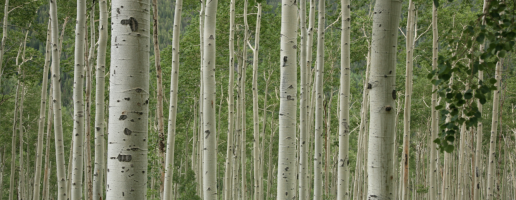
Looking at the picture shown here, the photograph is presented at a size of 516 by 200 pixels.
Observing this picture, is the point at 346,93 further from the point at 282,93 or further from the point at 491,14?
the point at 491,14

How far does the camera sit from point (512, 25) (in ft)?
6.32

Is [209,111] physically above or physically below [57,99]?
below

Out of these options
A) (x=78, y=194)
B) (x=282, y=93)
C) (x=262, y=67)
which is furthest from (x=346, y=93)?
(x=262, y=67)

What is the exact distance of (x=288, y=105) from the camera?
171 inches

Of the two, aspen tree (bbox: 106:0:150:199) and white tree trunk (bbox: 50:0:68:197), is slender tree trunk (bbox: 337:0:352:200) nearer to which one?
aspen tree (bbox: 106:0:150:199)

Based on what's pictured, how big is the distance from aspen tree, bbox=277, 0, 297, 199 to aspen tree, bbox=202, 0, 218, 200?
866 millimetres

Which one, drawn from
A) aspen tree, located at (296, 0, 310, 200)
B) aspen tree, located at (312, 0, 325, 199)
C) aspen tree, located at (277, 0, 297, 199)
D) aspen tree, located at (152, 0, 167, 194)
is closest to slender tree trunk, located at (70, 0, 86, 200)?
aspen tree, located at (152, 0, 167, 194)

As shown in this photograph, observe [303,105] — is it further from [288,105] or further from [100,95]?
[100,95]

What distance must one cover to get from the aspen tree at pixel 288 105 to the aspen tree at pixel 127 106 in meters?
2.43

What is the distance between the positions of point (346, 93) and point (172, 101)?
3120 millimetres

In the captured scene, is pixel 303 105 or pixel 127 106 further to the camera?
pixel 303 105

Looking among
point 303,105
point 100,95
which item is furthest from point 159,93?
point 303,105

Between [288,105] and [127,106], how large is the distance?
8.23 ft

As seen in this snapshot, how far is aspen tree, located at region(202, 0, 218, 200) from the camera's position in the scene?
468 cm
